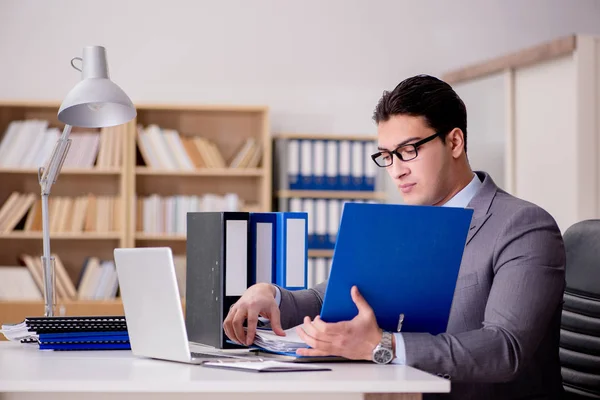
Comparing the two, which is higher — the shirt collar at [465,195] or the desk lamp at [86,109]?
the desk lamp at [86,109]

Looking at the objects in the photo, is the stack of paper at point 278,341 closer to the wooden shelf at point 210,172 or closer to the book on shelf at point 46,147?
the wooden shelf at point 210,172

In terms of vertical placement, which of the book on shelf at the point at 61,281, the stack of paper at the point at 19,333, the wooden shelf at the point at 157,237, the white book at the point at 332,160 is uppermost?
the white book at the point at 332,160

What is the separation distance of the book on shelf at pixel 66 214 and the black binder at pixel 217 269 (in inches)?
134

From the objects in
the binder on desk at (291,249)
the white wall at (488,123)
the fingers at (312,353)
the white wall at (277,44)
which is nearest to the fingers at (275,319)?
the binder on desk at (291,249)

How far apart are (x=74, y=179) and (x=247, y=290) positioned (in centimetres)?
380

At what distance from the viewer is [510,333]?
1628 millimetres

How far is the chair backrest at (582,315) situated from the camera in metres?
1.98

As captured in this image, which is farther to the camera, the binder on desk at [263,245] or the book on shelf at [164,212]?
the book on shelf at [164,212]

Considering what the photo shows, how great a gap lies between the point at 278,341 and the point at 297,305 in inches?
11.9

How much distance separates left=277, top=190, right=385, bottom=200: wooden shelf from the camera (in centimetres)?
527

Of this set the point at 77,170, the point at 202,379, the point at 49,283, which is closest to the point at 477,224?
the point at 202,379

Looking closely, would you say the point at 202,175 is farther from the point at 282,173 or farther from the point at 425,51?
the point at 425,51

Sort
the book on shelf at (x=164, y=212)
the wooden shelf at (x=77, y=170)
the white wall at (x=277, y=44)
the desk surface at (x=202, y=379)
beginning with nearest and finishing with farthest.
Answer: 1. the desk surface at (x=202, y=379)
2. the wooden shelf at (x=77, y=170)
3. the book on shelf at (x=164, y=212)
4. the white wall at (x=277, y=44)

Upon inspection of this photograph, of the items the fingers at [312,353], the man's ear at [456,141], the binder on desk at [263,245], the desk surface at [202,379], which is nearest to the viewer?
the desk surface at [202,379]
